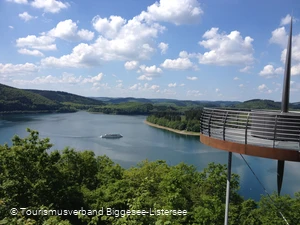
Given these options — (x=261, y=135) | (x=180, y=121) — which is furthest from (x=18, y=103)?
(x=261, y=135)

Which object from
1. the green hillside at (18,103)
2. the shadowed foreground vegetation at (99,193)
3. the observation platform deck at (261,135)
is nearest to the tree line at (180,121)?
the shadowed foreground vegetation at (99,193)

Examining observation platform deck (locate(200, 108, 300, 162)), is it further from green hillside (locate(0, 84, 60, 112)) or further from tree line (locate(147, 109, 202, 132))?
green hillside (locate(0, 84, 60, 112))

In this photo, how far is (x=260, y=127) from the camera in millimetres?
5613


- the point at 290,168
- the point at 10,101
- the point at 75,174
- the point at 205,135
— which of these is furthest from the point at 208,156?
the point at 10,101

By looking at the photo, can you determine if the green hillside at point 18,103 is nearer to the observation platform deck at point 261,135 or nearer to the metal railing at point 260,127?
the metal railing at point 260,127

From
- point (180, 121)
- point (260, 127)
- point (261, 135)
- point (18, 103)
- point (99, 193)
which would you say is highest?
point (260, 127)

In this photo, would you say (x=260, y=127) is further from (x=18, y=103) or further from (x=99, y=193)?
(x=18, y=103)

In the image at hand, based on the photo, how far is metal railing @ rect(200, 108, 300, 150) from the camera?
518 cm

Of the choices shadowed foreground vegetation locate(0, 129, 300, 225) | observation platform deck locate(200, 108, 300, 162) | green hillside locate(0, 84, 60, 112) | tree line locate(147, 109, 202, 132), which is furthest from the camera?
green hillside locate(0, 84, 60, 112)

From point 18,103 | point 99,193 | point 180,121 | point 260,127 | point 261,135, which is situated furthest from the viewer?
point 18,103

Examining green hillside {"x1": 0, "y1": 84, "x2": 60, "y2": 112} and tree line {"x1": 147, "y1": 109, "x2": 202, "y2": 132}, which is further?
green hillside {"x1": 0, "y1": 84, "x2": 60, "y2": 112}

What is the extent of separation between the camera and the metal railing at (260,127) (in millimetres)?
5184

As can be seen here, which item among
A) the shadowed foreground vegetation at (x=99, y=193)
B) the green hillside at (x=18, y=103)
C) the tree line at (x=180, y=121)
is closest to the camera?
the shadowed foreground vegetation at (x=99, y=193)

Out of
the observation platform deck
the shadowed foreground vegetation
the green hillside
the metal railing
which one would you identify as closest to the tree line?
the shadowed foreground vegetation
